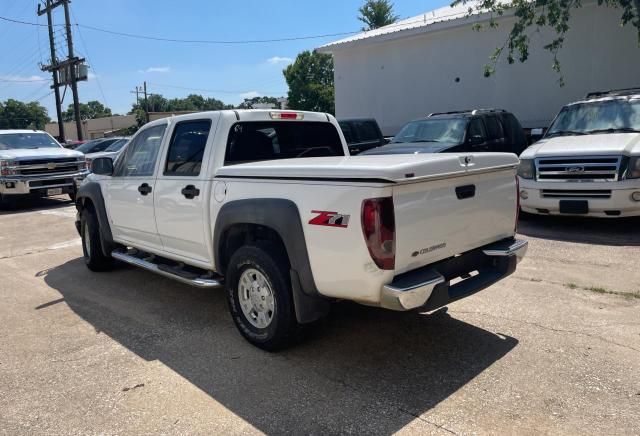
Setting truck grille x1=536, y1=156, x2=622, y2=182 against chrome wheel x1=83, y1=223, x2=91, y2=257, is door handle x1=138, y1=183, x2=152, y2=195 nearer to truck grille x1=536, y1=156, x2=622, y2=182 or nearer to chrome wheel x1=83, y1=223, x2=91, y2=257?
chrome wheel x1=83, y1=223, x2=91, y2=257

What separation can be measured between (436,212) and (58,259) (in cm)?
635

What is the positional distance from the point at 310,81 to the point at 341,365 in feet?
196

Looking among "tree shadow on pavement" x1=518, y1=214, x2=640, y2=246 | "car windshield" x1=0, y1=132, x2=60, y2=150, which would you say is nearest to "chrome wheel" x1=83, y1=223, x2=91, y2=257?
"tree shadow on pavement" x1=518, y1=214, x2=640, y2=246

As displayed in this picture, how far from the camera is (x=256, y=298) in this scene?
4.07 metres

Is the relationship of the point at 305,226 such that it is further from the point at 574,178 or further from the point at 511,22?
the point at 511,22

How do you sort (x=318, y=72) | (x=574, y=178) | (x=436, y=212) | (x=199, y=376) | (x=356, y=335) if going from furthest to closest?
(x=318, y=72) < (x=574, y=178) < (x=356, y=335) < (x=199, y=376) < (x=436, y=212)

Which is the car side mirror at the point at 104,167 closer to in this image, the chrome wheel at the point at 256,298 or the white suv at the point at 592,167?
the chrome wheel at the point at 256,298

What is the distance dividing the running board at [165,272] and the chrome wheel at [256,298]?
351 millimetres

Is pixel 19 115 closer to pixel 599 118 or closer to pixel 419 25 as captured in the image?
pixel 419 25

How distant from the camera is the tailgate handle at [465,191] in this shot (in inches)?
142

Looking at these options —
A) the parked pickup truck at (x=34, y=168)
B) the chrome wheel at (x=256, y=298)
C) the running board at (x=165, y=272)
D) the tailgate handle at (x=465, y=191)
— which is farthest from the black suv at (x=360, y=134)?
the tailgate handle at (x=465, y=191)

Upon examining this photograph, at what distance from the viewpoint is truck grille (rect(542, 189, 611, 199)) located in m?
7.11

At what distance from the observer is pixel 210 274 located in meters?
4.71

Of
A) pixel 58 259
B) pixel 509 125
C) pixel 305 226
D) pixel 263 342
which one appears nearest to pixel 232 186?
pixel 305 226
